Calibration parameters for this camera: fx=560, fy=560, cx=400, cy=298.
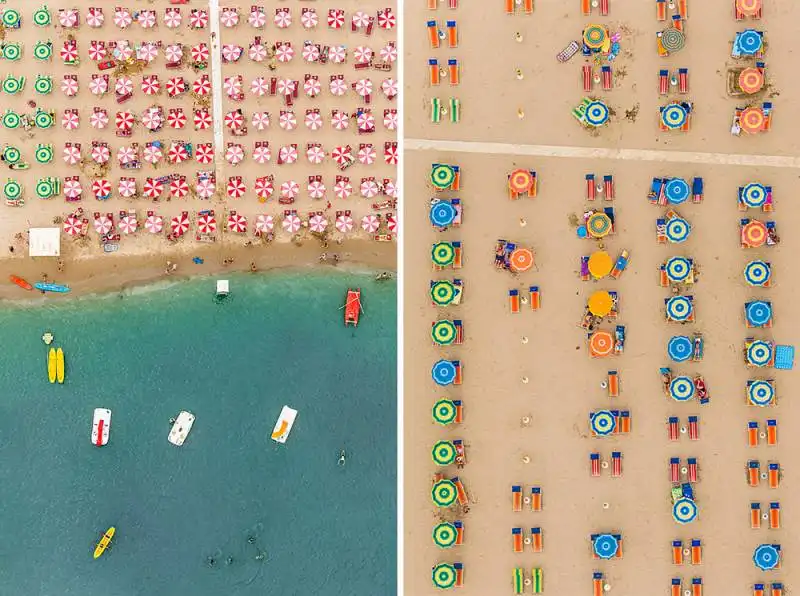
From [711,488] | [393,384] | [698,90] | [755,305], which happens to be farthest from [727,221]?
[393,384]

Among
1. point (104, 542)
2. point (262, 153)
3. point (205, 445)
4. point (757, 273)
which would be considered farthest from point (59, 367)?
point (757, 273)

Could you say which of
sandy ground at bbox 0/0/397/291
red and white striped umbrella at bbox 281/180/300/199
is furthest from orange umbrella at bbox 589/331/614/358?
red and white striped umbrella at bbox 281/180/300/199

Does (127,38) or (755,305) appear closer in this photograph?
(755,305)

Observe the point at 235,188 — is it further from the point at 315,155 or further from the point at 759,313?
the point at 759,313

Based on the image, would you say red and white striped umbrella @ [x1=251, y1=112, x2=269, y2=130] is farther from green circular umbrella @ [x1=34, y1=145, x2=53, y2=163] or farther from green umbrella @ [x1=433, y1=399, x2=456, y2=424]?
green umbrella @ [x1=433, y1=399, x2=456, y2=424]

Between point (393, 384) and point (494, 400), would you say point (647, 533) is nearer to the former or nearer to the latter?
point (494, 400)
